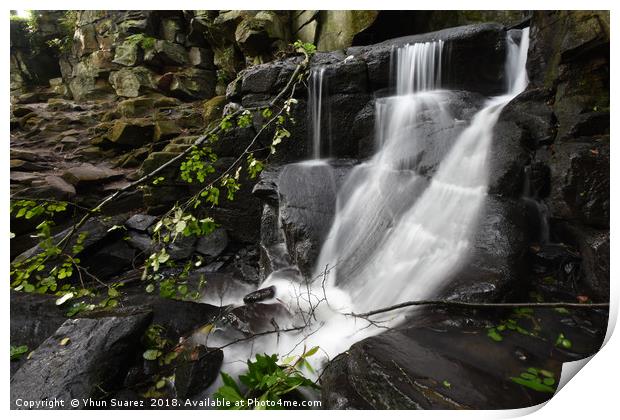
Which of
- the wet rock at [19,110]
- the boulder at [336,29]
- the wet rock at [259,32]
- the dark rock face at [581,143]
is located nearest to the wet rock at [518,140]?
the dark rock face at [581,143]

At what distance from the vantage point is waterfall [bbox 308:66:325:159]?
359 cm

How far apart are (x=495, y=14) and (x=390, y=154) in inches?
69.2

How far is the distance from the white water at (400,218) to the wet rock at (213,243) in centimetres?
128

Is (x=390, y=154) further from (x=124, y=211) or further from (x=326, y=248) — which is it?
(x=124, y=211)

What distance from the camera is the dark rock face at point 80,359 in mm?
1542

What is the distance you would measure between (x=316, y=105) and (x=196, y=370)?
3125 millimetres

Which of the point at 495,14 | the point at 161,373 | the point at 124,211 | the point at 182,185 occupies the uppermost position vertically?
the point at 495,14

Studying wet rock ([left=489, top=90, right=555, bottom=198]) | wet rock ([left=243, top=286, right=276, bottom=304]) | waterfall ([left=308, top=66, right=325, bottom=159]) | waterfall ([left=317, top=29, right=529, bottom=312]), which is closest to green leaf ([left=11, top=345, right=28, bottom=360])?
wet rock ([left=243, top=286, right=276, bottom=304])

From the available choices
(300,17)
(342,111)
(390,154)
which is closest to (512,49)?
(390,154)

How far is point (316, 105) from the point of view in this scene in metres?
3.63

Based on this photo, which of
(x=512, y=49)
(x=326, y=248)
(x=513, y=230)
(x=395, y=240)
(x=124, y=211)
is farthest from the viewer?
(x=124, y=211)

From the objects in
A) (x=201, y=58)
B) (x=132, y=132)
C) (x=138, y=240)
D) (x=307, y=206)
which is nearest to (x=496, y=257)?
(x=307, y=206)

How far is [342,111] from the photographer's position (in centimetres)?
364

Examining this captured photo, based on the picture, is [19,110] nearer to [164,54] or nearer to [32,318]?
[32,318]
